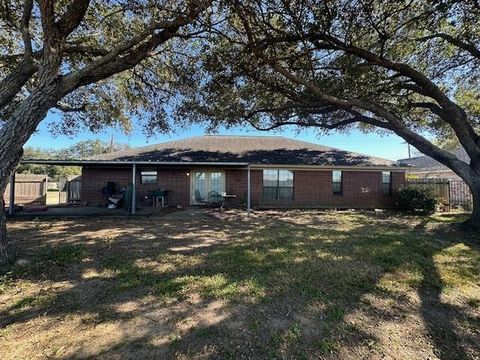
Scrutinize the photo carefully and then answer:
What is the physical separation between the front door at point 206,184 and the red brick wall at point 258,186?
296mm

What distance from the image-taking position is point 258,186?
637 inches

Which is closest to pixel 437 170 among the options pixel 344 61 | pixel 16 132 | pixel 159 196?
pixel 344 61

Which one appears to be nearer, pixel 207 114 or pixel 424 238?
pixel 424 238

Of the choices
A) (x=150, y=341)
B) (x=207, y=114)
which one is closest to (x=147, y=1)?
(x=207, y=114)

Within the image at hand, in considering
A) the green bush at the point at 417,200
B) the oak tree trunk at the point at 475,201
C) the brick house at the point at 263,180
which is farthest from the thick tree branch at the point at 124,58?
the green bush at the point at 417,200

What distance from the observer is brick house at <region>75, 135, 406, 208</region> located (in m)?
16.0

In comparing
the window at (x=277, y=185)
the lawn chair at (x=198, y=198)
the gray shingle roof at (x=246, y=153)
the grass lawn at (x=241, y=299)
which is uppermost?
the gray shingle roof at (x=246, y=153)

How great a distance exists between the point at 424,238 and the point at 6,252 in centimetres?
1028

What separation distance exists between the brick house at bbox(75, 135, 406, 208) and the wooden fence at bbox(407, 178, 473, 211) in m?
1.28

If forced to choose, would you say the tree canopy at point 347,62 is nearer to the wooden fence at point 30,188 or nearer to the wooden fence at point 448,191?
the wooden fence at point 448,191

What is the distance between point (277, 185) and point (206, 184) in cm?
410

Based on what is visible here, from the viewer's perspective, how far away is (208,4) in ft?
21.5

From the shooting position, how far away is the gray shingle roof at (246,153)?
50.4 feet

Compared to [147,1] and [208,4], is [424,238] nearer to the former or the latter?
[208,4]
